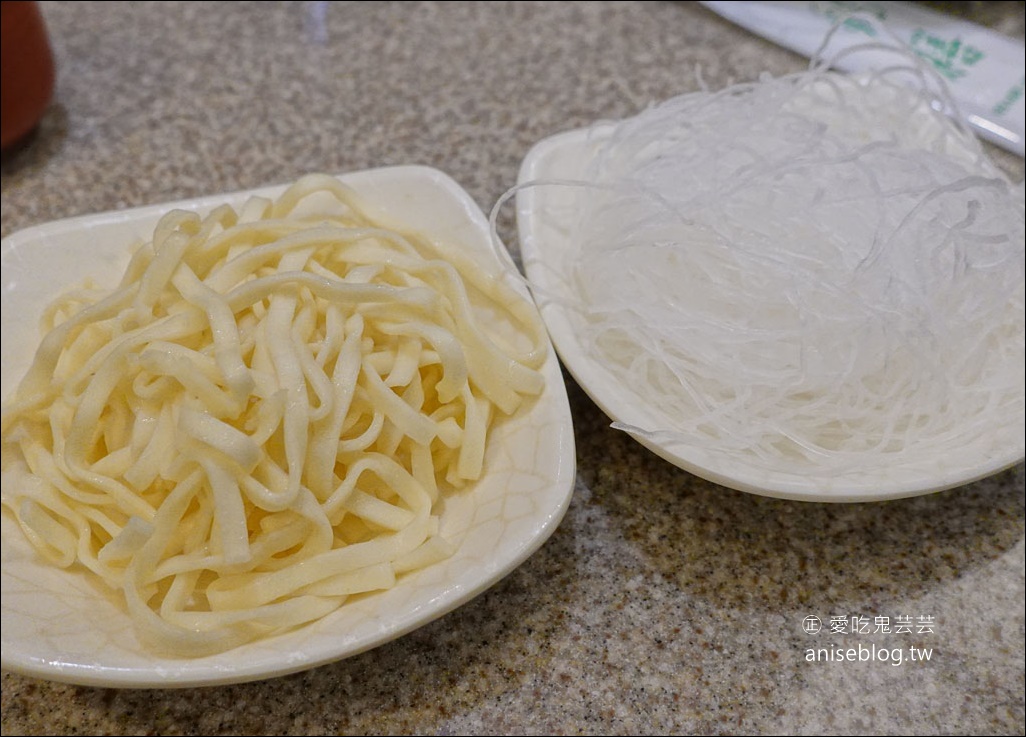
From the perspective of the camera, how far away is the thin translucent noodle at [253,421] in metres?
0.75

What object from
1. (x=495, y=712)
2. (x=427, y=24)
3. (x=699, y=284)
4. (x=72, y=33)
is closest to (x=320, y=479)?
(x=495, y=712)

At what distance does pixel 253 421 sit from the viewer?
789mm

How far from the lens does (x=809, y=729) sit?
2.76 feet

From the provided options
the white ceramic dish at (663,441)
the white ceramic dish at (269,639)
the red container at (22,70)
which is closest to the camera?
the white ceramic dish at (269,639)

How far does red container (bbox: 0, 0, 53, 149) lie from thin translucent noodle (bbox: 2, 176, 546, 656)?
1.69 ft

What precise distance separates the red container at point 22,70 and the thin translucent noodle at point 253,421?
1.69ft

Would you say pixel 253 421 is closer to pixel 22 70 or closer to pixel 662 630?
pixel 662 630

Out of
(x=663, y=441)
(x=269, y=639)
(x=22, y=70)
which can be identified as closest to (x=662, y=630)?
(x=663, y=441)

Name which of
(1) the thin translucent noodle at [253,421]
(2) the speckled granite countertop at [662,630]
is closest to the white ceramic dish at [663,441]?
(1) the thin translucent noodle at [253,421]

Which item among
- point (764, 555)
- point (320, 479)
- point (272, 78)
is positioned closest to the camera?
point (320, 479)

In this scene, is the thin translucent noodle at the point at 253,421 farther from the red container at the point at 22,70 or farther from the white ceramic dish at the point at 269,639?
the red container at the point at 22,70

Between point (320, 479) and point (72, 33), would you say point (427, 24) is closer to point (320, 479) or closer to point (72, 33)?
point (72, 33)

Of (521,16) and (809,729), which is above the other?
(521,16)

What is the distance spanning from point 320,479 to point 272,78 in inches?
39.5
